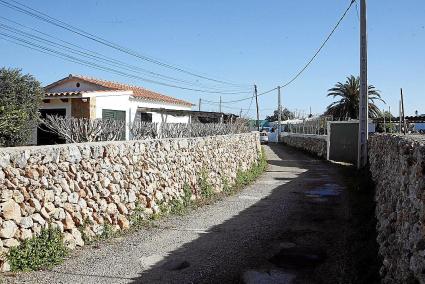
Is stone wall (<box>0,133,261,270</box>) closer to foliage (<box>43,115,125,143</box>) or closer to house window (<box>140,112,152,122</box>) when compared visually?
foliage (<box>43,115,125,143</box>)

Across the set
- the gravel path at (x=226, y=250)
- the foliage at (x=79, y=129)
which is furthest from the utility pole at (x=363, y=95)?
the foliage at (x=79, y=129)

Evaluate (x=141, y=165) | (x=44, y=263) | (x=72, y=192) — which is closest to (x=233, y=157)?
(x=141, y=165)

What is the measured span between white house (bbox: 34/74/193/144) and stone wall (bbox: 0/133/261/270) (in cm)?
324

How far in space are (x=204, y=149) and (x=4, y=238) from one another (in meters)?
7.73

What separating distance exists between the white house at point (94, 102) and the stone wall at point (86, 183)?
324cm

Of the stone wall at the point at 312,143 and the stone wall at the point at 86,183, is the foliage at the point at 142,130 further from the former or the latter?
the stone wall at the point at 312,143

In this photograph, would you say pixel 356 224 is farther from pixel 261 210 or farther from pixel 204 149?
pixel 204 149

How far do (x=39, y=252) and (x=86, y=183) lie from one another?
168cm

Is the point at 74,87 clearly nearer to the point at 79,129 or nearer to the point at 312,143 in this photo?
the point at 79,129

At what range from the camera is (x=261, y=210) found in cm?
1009

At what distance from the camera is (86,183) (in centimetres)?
723

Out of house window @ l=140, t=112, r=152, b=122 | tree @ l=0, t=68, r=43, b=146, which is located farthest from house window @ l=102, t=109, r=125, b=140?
tree @ l=0, t=68, r=43, b=146

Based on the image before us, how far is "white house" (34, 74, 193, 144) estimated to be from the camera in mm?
16381

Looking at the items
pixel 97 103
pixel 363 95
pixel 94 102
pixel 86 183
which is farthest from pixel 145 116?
pixel 86 183
